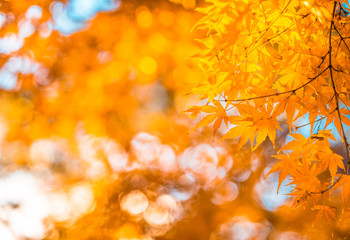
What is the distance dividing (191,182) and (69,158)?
215 cm

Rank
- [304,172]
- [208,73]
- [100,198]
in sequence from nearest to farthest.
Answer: [208,73] → [304,172] → [100,198]

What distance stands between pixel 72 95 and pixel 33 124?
72 cm

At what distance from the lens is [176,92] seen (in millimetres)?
4281

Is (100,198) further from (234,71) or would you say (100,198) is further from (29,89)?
(234,71)

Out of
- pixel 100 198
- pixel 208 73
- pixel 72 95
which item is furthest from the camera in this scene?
pixel 100 198

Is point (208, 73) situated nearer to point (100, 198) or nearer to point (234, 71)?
point (234, 71)

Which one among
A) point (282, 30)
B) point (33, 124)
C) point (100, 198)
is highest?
point (282, 30)

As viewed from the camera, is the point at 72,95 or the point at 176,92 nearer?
the point at 72,95

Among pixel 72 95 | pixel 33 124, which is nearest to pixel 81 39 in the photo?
pixel 72 95

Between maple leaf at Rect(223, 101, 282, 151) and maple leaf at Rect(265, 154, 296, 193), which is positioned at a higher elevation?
maple leaf at Rect(223, 101, 282, 151)

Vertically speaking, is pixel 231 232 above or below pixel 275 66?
below

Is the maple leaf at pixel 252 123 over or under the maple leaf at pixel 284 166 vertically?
over

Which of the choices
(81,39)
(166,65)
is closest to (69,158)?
(81,39)

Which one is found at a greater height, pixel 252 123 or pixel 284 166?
pixel 252 123
